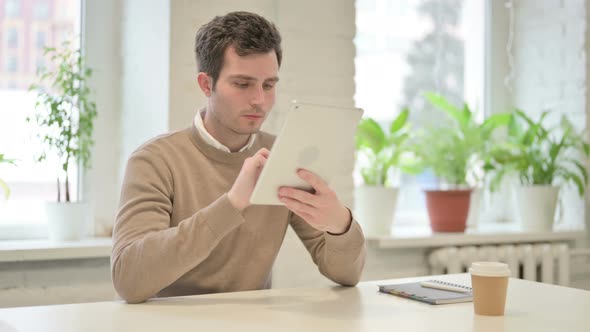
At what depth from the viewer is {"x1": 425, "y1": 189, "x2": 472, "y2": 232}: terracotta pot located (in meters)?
3.03

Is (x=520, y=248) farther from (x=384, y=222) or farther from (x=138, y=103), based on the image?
(x=138, y=103)

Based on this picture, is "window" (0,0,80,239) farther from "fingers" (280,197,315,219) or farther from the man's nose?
"fingers" (280,197,315,219)

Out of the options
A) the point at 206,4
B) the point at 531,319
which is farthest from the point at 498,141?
the point at 531,319

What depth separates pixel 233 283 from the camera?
183 cm

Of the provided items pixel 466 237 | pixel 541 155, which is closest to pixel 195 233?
pixel 466 237

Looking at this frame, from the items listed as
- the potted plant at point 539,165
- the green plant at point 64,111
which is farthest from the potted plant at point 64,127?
the potted plant at point 539,165

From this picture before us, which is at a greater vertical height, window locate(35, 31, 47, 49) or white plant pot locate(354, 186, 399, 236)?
window locate(35, 31, 47, 49)

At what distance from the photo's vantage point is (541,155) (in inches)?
129

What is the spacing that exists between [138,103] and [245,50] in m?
0.95

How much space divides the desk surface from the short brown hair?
0.60 m

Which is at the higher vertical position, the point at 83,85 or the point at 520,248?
the point at 83,85

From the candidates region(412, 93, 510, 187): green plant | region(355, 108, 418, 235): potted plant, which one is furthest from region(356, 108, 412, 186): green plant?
region(412, 93, 510, 187): green plant

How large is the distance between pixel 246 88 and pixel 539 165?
183 cm

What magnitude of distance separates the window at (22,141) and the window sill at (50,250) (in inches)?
5.5
